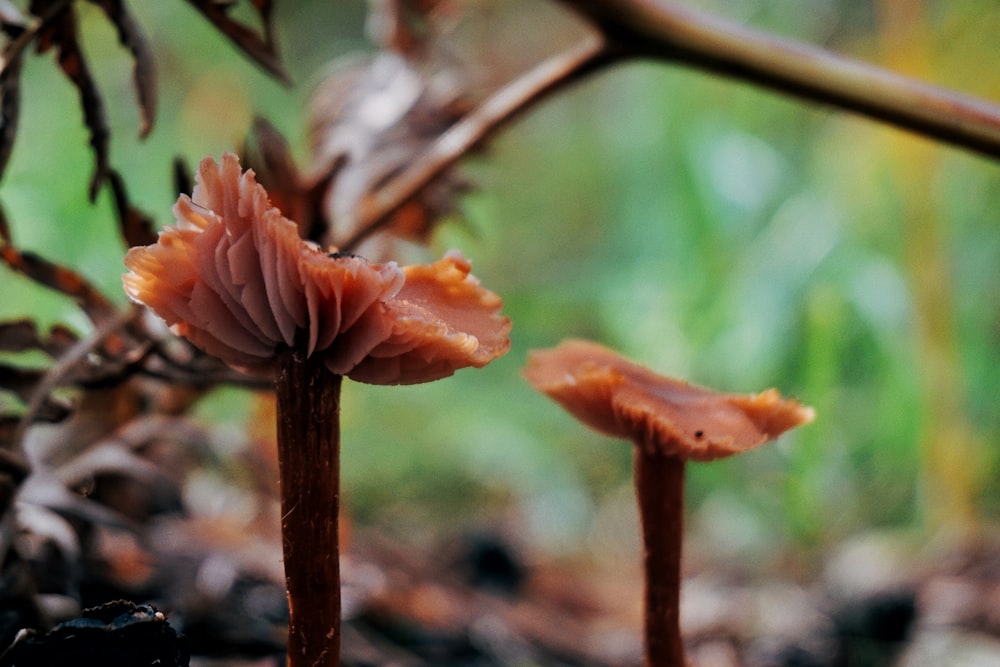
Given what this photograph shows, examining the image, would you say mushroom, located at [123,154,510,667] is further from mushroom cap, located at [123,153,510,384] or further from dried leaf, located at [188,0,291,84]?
dried leaf, located at [188,0,291,84]

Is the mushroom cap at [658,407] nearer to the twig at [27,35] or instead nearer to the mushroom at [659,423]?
the mushroom at [659,423]

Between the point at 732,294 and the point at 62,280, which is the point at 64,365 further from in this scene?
the point at 732,294

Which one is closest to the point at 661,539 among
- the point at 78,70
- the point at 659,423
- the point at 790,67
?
the point at 659,423

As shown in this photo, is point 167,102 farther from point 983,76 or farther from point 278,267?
point 278,267

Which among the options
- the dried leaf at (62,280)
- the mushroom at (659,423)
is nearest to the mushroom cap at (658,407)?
the mushroom at (659,423)

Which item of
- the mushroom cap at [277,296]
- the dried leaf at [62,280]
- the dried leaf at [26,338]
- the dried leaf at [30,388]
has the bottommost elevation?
the mushroom cap at [277,296]

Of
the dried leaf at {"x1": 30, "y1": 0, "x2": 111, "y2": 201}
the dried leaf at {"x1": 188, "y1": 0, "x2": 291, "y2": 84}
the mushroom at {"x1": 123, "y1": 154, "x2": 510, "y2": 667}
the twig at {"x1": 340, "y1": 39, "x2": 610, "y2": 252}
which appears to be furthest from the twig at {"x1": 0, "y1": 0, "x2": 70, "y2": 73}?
the twig at {"x1": 340, "y1": 39, "x2": 610, "y2": 252}
